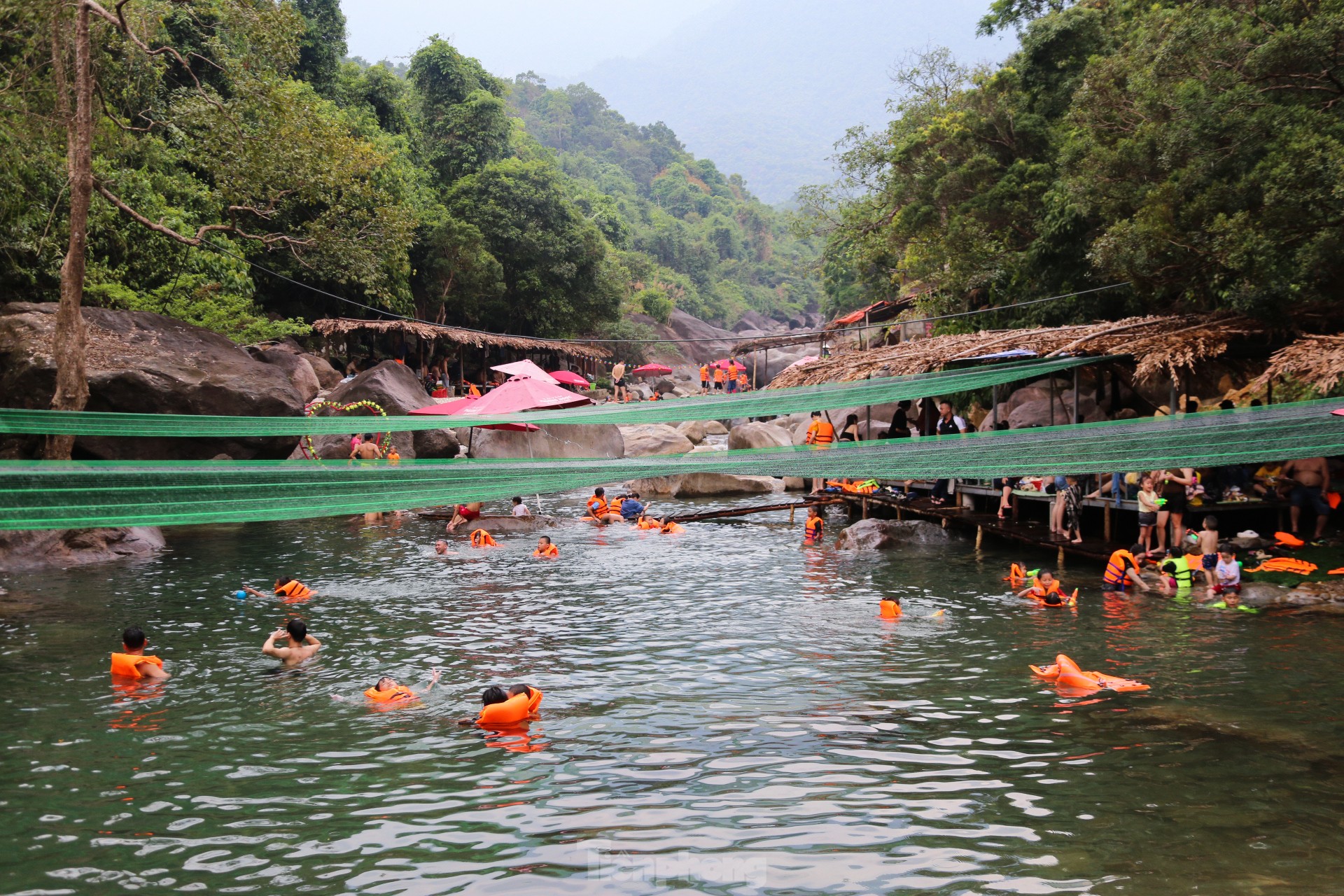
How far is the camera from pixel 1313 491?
12242 millimetres

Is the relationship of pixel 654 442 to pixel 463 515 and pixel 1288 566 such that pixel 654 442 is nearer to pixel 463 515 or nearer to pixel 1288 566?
pixel 463 515

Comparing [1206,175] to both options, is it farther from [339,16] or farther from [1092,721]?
[339,16]

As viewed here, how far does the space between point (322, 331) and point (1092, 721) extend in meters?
23.4

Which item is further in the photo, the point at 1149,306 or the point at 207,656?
the point at 1149,306

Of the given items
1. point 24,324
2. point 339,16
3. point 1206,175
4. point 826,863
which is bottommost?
point 826,863

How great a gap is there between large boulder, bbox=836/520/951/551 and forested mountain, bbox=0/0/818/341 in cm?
1072

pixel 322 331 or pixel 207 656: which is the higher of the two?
pixel 322 331

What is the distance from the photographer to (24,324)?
1539cm

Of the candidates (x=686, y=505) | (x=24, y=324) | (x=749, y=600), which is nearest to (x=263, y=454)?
(x=24, y=324)

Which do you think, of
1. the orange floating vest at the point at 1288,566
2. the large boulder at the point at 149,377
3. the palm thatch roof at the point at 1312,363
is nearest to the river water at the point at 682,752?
the orange floating vest at the point at 1288,566

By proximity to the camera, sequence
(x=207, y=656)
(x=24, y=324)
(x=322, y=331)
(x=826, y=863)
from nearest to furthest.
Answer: (x=826, y=863) < (x=207, y=656) < (x=24, y=324) < (x=322, y=331)

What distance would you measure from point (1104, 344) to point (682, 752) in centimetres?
885

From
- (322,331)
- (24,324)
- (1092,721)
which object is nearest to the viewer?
(1092,721)

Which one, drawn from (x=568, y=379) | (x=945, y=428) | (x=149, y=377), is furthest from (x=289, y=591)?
(x=568, y=379)
